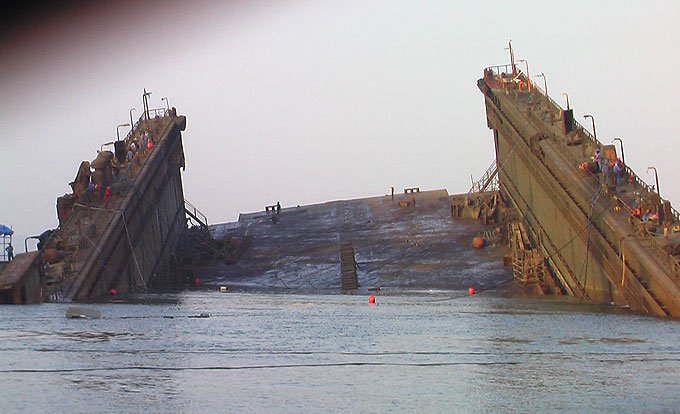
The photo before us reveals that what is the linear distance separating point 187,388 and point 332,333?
12.5m

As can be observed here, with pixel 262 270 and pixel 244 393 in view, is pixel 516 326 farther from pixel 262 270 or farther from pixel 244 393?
pixel 262 270

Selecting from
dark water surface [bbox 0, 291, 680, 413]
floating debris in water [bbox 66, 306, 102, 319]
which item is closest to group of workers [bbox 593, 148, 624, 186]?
dark water surface [bbox 0, 291, 680, 413]

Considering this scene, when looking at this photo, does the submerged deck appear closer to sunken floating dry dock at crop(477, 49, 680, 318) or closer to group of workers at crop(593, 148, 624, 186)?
sunken floating dry dock at crop(477, 49, 680, 318)

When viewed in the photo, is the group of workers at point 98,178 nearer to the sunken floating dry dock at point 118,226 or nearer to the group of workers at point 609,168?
the sunken floating dry dock at point 118,226

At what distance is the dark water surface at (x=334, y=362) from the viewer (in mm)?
18781

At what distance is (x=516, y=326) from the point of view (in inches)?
1391

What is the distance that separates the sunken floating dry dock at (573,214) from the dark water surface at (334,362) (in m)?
3.42

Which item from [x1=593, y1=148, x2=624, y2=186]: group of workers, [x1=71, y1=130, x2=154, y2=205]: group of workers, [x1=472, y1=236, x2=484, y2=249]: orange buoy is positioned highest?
[x1=71, y1=130, x2=154, y2=205]: group of workers

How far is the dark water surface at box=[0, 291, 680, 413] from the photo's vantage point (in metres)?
18.8

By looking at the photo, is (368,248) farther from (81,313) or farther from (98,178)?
(81,313)

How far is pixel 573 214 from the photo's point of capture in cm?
5281

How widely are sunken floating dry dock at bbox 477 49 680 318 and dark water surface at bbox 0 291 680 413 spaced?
3417 mm

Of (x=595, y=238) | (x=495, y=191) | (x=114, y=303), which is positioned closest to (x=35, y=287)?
(x=114, y=303)

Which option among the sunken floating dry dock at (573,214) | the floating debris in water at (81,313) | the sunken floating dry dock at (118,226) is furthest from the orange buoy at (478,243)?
the floating debris in water at (81,313)
